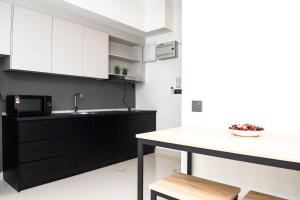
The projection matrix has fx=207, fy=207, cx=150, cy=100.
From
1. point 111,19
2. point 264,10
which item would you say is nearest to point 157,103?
point 111,19

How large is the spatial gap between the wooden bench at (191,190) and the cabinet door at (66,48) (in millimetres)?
2245

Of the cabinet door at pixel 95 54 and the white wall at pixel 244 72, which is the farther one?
the cabinet door at pixel 95 54

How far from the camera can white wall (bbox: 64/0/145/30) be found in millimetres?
3035

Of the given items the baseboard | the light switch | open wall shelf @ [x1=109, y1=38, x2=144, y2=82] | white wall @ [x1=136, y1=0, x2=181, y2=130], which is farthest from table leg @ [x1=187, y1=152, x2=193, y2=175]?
open wall shelf @ [x1=109, y1=38, x2=144, y2=82]

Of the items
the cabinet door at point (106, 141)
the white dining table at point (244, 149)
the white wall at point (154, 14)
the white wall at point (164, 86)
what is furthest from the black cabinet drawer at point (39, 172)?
the white wall at point (154, 14)

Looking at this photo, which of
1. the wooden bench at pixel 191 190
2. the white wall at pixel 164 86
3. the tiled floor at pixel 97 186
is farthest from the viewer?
the white wall at pixel 164 86

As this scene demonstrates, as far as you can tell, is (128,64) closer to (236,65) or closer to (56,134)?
(56,134)

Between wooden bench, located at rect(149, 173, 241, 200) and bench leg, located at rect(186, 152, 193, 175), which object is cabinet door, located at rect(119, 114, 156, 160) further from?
wooden bench, located at rect(149, 173, 241, 200)

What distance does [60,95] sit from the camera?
3.23 m

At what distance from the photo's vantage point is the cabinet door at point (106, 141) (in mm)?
3076

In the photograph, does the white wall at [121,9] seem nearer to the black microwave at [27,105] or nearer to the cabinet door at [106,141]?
the black microwave at [27,105]

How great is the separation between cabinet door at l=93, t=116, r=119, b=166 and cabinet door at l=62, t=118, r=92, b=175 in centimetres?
13

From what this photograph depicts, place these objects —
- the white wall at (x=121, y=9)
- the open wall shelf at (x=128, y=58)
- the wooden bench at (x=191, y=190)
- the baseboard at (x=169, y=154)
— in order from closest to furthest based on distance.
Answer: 1. the wooden bench at (x=191, y=190)
2. the white wall at (x=121, y=9)
3. the baseboard at (x=169, y=154)
4. the open wall shelf at (x=128, y=58)

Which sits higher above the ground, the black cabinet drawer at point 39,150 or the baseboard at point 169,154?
the black cabinet drawer at point 39,150
